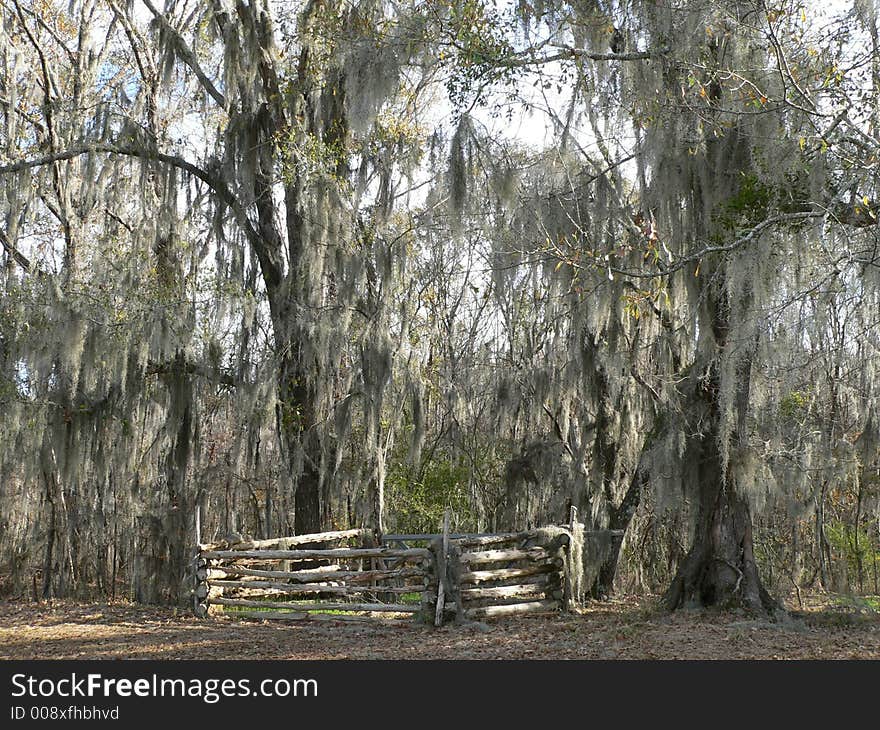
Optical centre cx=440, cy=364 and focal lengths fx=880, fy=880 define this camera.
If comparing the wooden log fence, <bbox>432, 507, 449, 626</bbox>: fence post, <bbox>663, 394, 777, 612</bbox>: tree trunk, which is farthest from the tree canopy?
<bbox>432, 507, 449, 626</bbox>: fence post

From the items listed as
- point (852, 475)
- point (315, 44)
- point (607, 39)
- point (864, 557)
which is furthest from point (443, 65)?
point (864, 557)

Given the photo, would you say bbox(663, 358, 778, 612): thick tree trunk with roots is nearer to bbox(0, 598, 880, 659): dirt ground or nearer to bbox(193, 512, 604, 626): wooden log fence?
bbox(0, 598, 880, 659): dirt ground

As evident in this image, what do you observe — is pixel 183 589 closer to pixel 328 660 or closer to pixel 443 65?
pixel 328 660

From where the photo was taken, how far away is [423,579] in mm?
9219

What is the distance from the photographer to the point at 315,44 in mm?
10797

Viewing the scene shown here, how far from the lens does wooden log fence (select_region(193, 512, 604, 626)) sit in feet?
28.6

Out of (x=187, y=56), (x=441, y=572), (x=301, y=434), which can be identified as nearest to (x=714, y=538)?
(x=441, y=572)

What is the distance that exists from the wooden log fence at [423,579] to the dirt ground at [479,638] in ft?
0.74

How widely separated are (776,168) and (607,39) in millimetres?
2595

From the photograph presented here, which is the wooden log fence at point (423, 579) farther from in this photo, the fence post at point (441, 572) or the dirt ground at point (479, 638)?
the dirt ground at point (479, 638)

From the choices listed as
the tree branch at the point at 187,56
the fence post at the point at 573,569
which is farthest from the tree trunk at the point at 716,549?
the tree branch at the point at 187,56

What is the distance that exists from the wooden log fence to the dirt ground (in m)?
0.22

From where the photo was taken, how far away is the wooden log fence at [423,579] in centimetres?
872

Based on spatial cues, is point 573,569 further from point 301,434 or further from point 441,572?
point 301,434
